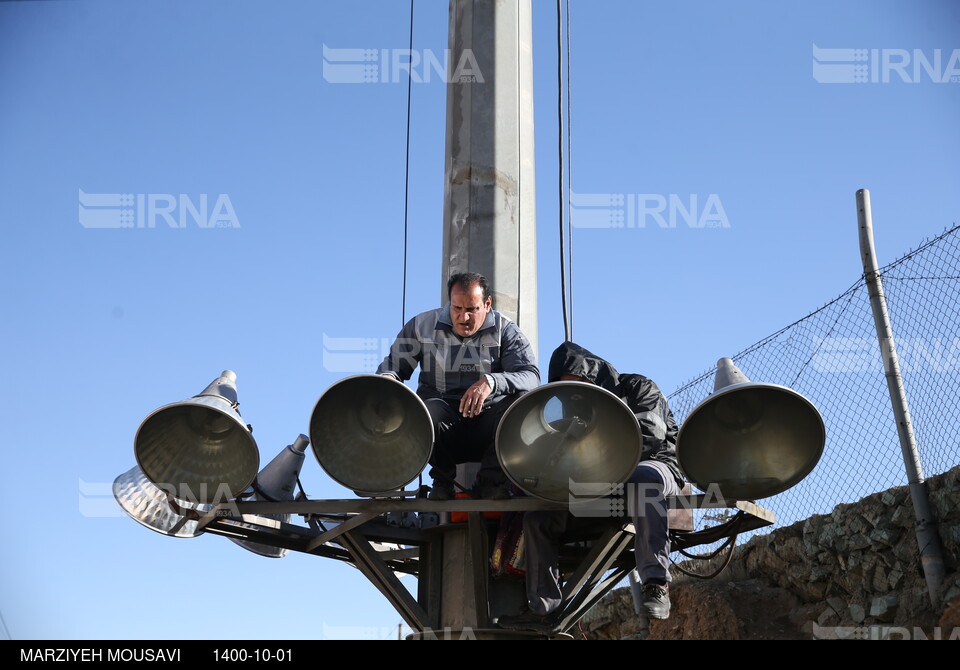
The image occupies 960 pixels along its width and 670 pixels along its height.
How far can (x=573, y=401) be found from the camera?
333cm

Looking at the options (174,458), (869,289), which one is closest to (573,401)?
(174,458)

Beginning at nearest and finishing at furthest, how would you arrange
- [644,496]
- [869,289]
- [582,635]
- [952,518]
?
[644,496] → [952,518] → [869,289] → [582,635]

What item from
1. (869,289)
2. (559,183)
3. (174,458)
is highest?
(559,183)

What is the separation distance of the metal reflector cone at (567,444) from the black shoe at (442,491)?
0.49 metres

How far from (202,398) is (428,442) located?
80 centimetres

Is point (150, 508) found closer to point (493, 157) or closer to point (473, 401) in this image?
point (473, 401)

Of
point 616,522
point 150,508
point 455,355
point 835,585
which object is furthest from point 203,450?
point 835,585

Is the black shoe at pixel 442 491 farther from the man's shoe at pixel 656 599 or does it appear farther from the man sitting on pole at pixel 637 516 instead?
the man's shoe at pixel 656 599

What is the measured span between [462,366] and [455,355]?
0.05m

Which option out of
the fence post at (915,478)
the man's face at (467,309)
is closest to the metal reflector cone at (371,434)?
the man's face at (467,309)

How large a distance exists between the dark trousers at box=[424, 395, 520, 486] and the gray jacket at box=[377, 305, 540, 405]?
151mm

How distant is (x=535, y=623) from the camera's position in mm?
3688

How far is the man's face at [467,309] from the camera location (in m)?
3.99
